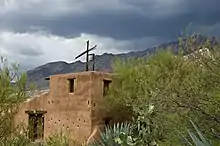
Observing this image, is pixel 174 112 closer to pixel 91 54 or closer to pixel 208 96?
pixel 208 96

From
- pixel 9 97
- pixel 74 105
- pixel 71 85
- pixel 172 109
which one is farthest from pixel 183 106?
pixel 71 85

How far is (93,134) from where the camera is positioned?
27.4 m

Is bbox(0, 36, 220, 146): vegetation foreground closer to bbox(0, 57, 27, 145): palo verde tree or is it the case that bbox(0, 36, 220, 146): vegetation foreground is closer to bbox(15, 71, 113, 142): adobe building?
bbox(0, 57, 27, 145): palo verde tree

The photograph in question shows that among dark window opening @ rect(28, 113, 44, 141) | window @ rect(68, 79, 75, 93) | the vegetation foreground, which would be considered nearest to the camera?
the vegetation foreground

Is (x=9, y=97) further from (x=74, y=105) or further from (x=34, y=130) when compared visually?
(x=74, y=105)

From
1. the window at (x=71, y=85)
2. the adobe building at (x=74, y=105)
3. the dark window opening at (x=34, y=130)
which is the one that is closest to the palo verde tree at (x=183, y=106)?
the dark window opening at (x=34, y=130)

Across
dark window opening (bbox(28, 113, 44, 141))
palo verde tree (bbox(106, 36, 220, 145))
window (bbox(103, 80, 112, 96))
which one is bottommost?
dark window opening (bbox(28, 113, 44, 141))

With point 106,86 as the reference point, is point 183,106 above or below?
below

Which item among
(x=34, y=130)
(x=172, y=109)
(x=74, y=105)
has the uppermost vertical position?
(x=74, y=105)

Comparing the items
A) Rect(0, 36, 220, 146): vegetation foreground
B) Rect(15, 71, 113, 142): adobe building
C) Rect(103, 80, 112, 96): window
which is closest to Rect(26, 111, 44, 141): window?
Rect(0, 36, 220, 146): vegetation foreground

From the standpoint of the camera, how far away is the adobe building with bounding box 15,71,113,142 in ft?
92.3

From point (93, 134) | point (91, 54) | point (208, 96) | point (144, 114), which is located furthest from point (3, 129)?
point (91, 54)

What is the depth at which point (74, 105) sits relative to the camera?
29.0 m

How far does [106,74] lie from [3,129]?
1506 centimetres
